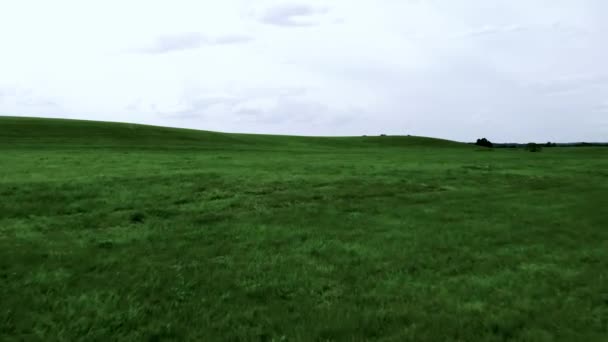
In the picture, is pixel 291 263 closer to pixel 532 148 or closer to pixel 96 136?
pixel 96 136

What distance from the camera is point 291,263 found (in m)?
11.9

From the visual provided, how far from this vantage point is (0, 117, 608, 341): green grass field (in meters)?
8.16

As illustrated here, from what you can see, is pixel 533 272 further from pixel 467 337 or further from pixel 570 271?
pixel 467 337

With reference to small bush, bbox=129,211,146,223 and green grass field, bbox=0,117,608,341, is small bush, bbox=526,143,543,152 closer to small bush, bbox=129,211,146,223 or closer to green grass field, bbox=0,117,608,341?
green grass field, bbox=0,117,608,341

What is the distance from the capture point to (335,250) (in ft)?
43.6

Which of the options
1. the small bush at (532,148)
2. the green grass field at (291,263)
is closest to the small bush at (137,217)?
the green grass field at (291,263)

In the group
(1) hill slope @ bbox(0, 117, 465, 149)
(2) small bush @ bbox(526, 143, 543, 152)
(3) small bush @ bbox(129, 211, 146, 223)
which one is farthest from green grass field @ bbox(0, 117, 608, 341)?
(2) small bush @ bbox(526, 143, 543, 152)

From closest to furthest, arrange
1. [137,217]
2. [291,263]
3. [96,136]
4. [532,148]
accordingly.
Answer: [291,263] → [137,217] → [96,136] → [532,148]

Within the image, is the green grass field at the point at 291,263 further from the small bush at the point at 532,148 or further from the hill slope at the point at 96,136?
the small bush at the point at 532,148

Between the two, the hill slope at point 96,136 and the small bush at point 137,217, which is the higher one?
the hill slope at point 96,136

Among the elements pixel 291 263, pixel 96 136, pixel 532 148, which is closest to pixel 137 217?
pixel 291 263

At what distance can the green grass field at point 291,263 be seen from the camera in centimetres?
816

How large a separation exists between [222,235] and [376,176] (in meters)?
18.2

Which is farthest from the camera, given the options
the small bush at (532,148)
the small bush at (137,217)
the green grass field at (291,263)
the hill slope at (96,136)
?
the small bush at (532,148)
